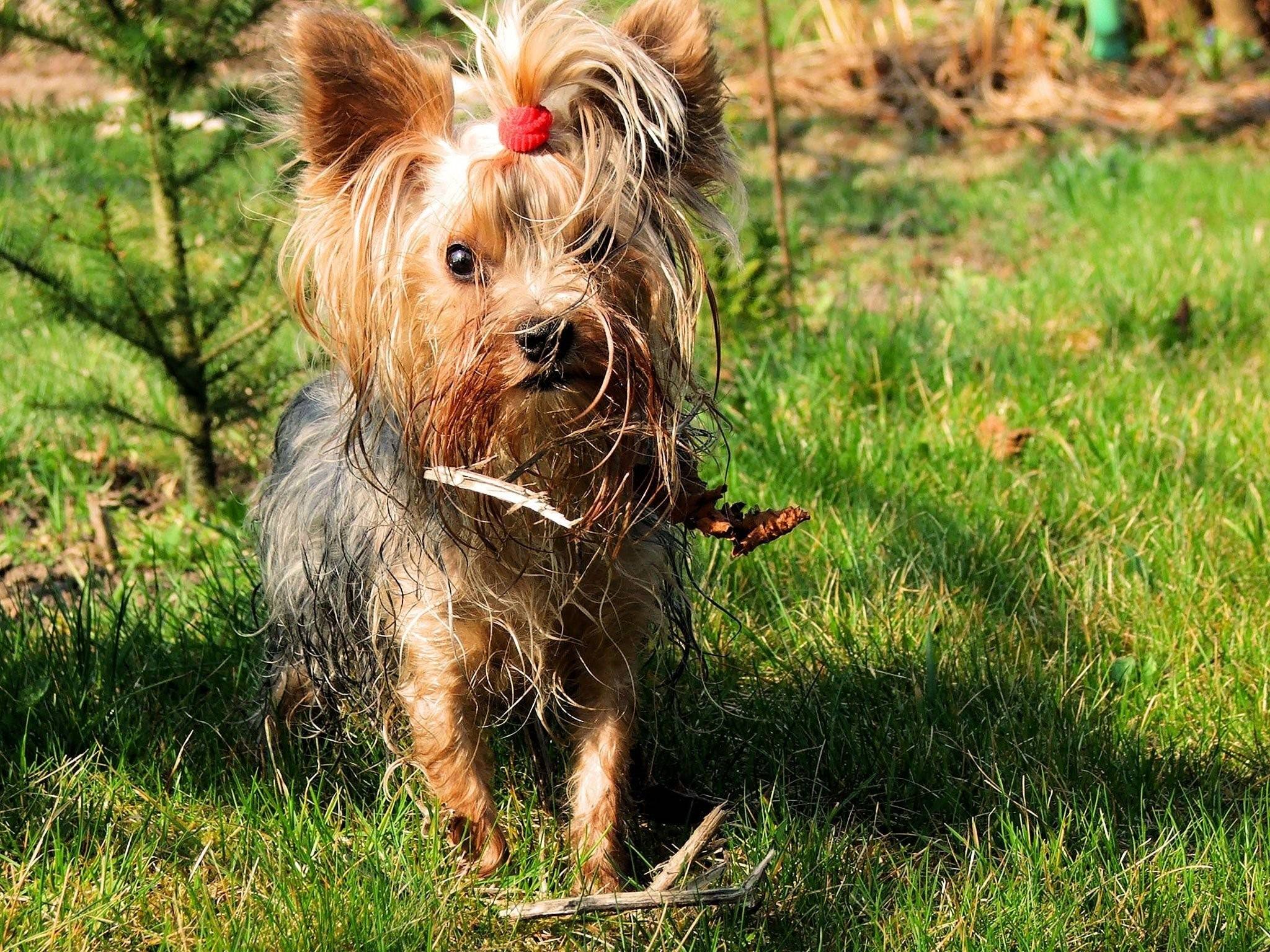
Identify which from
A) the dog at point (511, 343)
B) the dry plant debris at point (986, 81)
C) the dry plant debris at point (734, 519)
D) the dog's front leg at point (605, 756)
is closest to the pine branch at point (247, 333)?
the dog at point (511, 343)

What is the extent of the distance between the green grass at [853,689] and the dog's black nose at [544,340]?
955mm

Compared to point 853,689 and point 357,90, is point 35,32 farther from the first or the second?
point 853,689

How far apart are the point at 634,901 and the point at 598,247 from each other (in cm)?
114

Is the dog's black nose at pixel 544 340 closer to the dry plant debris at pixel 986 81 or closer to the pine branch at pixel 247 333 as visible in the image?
the pine branch at pixel 247 333

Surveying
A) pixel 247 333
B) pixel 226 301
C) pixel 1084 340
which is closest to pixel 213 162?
pixel 226 301

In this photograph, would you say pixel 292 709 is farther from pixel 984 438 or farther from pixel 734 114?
pixel 734 114

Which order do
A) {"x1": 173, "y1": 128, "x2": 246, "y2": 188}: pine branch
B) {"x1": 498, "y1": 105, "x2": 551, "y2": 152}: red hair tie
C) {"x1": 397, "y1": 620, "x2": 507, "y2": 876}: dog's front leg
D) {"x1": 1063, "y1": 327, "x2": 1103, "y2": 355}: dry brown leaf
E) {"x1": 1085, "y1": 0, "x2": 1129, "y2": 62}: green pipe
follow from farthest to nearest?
{"x1": 1085, "y1": 0, "x2": 1129, "y2": 62}: green pipe, {"x1": 1063, "y1": 327, "x2": 1103, "y2": 355}: dry brown leaf, {"x1": 173, "y1": 128, "x2": 246, "y2": 188}: pine branch, {"x1": 397, "y1": 620, "x2": 507, "y2": 876}: dog's front leg, {"x1": 498, "y1": 105, "x2": 551, "y2": 152}: red hair tie

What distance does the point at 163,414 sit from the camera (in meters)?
4.46

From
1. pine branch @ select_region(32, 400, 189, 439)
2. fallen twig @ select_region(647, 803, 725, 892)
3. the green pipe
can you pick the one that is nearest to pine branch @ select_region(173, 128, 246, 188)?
pine branch @ select_region(32, 400, 189, 439)

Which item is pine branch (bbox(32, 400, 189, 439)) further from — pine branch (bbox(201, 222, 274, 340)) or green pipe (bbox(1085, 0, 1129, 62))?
green pipe (bbox(1085, 0, 1129, 62))

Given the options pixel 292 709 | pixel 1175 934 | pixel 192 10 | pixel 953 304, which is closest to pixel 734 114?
pixel 953 304

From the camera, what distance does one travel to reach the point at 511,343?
233cm

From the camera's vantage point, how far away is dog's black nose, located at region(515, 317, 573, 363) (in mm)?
2287

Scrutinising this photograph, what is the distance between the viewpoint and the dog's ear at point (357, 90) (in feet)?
7.77
